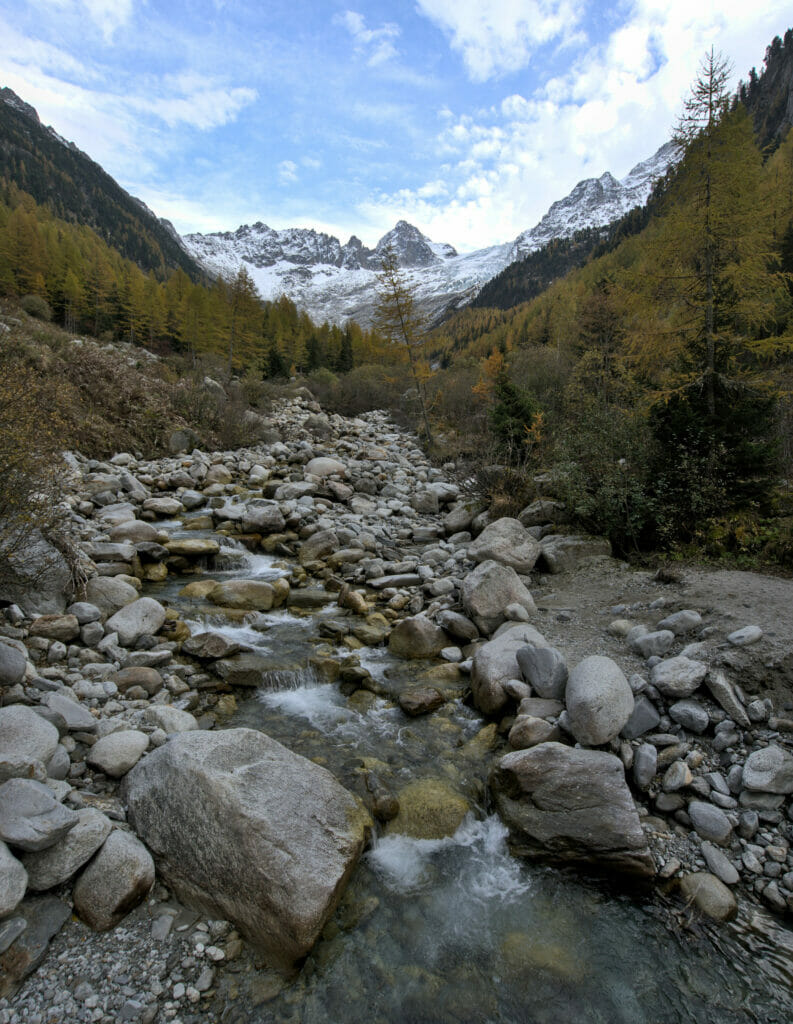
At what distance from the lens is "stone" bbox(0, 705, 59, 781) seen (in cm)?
302

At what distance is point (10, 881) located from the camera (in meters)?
2.46

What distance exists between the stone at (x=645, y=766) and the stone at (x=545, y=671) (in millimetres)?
878

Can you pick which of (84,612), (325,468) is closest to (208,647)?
(84,612)

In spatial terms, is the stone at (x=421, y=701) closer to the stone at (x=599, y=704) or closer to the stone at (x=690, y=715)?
the stone at (x=599, y=704)

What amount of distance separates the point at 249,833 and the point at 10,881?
1188 mm

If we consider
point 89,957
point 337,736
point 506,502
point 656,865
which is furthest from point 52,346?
point 656,865

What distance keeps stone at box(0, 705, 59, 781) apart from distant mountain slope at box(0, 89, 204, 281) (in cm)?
11312

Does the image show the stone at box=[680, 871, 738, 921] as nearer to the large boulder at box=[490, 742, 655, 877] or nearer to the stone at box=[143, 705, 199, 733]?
the large boulder at box=[490, 742, 655, 877]

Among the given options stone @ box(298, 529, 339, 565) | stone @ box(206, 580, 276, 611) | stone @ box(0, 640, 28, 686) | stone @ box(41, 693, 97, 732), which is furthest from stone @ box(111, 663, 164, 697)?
stone @ box(298, 529, 339, 565)

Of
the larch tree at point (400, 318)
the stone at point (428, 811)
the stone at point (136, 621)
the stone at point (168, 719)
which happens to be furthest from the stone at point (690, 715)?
the larch tree at point (400, 318)

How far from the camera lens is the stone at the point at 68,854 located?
2654mm

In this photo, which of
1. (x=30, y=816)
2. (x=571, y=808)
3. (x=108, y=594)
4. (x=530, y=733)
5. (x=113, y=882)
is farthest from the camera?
(x=108, y=594)

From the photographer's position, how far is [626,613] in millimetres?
6133

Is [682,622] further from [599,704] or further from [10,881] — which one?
[10,881]
